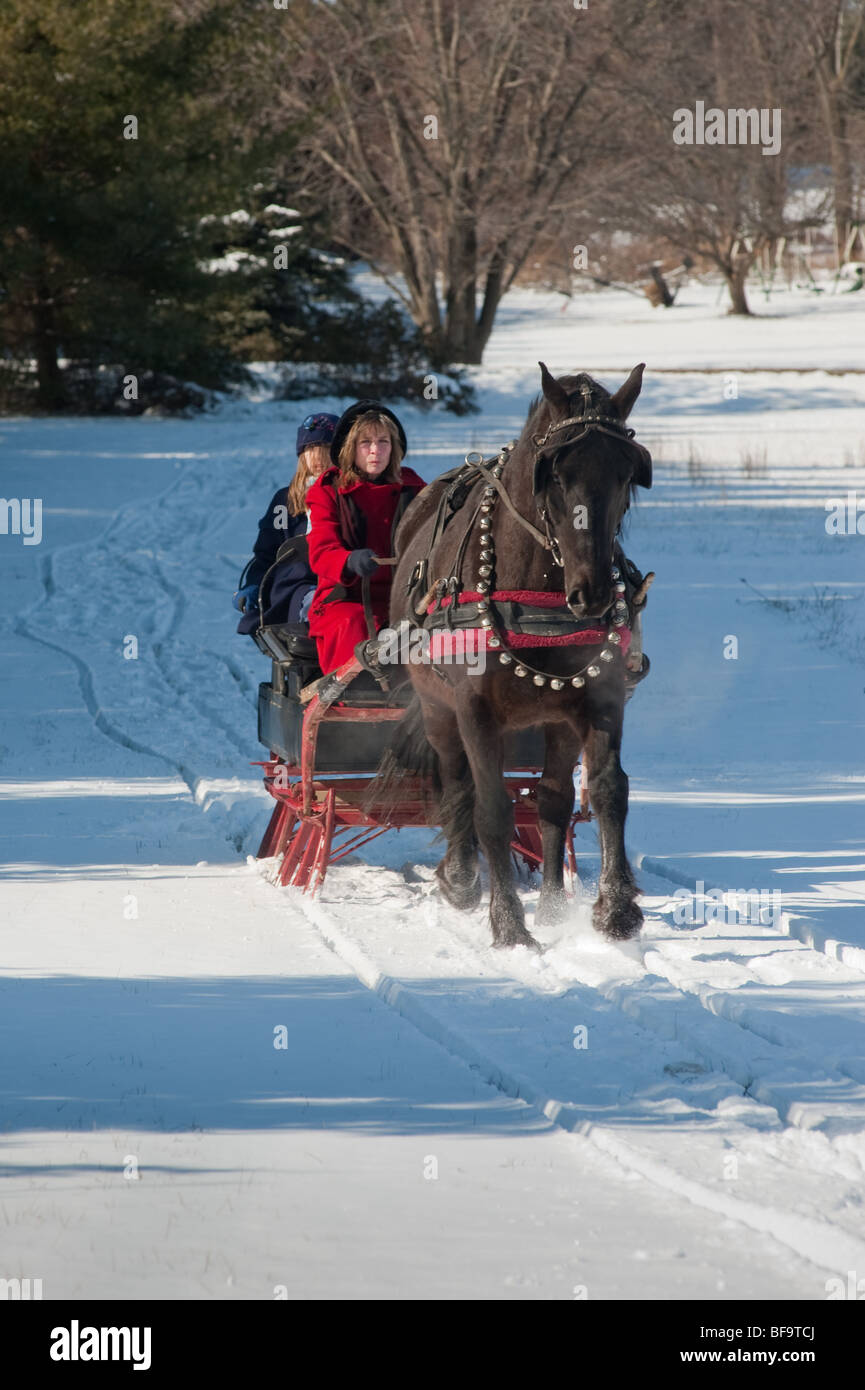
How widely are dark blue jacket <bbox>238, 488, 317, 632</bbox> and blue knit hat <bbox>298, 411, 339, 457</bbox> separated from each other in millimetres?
299

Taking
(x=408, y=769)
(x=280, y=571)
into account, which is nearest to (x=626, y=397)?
(x=408, y=769)

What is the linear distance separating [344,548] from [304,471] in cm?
69

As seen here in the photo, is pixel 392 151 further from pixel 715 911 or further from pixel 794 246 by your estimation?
pixel 715 911

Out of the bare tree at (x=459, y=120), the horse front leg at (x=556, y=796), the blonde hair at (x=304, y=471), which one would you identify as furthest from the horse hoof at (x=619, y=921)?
the bare tree at (x=459, y=120)

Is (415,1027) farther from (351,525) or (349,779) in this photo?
(351,525)

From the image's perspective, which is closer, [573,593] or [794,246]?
[573,593]

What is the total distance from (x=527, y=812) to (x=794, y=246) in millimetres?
49657

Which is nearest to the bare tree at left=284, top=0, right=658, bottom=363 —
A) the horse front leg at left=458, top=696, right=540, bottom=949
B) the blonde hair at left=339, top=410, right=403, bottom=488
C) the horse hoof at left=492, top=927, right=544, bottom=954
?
the blonde hair at left=339, top=410, right=403, bottom=488

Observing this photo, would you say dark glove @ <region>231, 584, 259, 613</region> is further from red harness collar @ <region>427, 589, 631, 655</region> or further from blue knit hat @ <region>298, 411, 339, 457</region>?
red harness collar @ <region>427, 589, 631, 655</region>

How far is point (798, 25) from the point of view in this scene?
159 feet

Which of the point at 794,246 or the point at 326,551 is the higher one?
the point at 794,246

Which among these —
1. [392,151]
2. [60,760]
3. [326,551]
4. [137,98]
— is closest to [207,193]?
[137,98]

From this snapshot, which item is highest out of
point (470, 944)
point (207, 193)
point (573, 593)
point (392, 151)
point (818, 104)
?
point (818, 104)

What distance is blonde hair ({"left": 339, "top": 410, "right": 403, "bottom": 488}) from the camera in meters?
6.99
